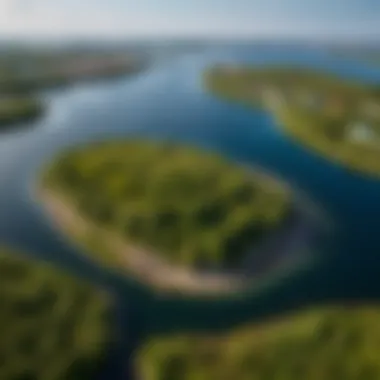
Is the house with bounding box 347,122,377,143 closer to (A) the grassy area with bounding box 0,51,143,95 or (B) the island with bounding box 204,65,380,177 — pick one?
(B) the island with bounding box 204,65,380,177

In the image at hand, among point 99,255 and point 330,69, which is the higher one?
point 330,69

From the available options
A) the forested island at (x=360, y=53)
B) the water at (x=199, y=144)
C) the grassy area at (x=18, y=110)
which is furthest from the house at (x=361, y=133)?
A: the forested island at (x=360, y=53)

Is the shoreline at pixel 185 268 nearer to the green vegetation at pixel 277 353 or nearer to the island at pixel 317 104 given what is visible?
the green vegetation at pixel 277 353

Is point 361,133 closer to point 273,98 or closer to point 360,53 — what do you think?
point 273,98

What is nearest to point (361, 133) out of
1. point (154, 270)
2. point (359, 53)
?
point (154, 270)

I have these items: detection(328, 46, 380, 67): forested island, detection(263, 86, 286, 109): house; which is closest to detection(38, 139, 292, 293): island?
detection(263, 86, 286, 109): house

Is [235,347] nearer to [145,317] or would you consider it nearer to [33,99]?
[145,317]

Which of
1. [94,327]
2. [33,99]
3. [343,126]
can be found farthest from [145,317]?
[33,99]
